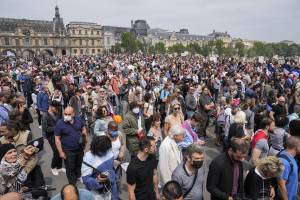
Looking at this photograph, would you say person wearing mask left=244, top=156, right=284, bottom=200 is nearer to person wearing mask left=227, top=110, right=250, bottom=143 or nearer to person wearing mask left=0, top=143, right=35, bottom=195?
person wearing mask left=227, top=110, right=250, bottom=143

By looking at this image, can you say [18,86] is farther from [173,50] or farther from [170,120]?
[173,50]

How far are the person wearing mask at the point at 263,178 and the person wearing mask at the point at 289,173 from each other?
0.24m

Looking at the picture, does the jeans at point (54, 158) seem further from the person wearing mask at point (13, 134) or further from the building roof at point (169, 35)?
the building roof at point (169, 35)

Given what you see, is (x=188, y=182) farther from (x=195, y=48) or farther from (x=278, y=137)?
(x=195, y=48)

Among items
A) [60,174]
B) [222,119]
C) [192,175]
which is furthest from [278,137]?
[60,174]

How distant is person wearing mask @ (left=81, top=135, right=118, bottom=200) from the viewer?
364cm

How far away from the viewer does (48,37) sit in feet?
318

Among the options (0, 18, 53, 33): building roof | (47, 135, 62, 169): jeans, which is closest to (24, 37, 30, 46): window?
(0, 18, 53, 33): building roof

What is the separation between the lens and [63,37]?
9969 cm

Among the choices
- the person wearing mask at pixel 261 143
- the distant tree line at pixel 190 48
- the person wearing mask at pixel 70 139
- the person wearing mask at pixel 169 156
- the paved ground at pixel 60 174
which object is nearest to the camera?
the person wearing mask at pixel 169 156

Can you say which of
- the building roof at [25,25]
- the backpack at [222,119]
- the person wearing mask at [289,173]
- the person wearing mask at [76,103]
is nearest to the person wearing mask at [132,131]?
the person wearing mask at [289,173]

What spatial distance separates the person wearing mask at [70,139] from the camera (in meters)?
5.09

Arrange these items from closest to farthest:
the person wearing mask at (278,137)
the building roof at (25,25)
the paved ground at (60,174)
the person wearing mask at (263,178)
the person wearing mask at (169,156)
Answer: the person wearing mask at (263,178) < the person wearing mask at (169,156) < the person wearing mask at (278,137) < the paved ground at (60,174) < the building roof at (25,25)

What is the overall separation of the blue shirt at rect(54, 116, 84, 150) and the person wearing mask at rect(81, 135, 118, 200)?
148 centimetres
